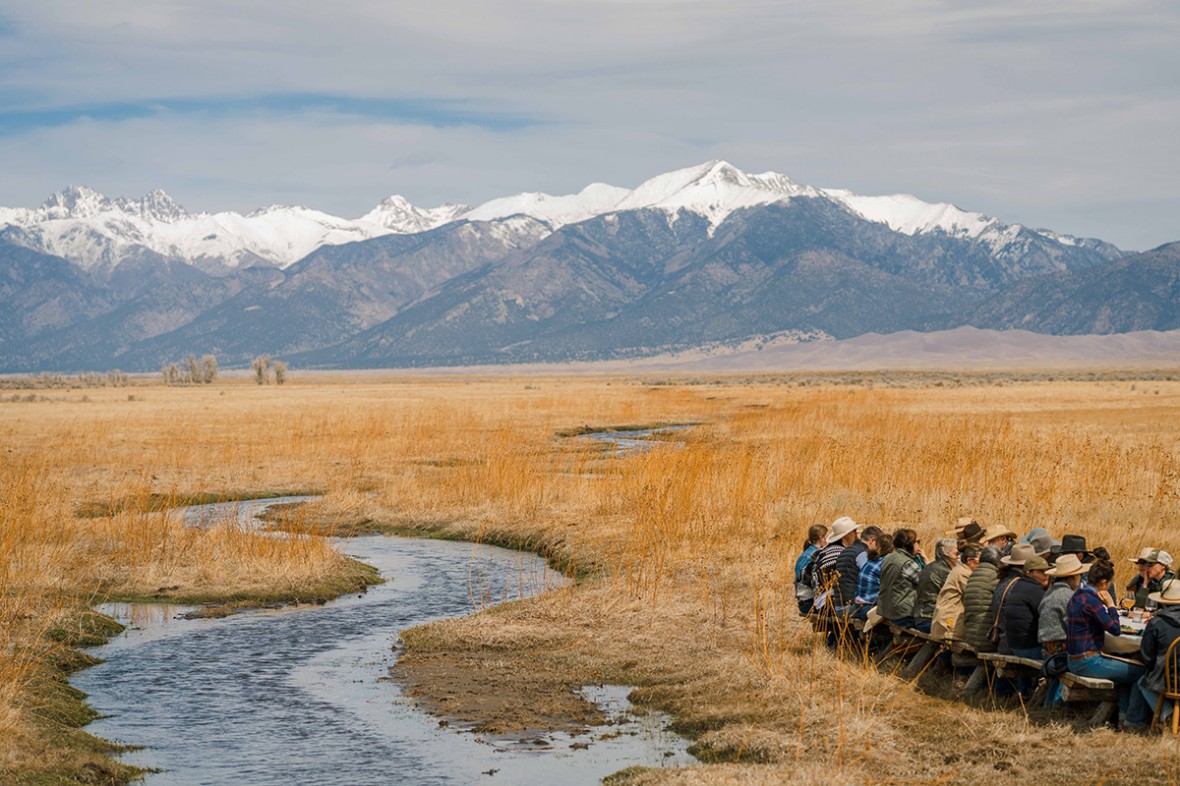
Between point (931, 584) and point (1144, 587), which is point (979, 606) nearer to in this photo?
point (931, 584)

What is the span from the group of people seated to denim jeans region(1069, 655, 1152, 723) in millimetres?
11

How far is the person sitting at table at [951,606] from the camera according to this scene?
15.4 m

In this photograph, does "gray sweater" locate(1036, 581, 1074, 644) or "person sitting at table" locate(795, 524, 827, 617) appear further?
"person sitting at table" locate(795, 524, 827, 617)

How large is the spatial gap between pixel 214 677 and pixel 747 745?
8.08 m

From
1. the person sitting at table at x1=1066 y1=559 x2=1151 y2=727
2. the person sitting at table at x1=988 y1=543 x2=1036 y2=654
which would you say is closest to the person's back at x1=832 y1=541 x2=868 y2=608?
the person sitting at table at x1=988 y1=543 x2=1036 y2=654

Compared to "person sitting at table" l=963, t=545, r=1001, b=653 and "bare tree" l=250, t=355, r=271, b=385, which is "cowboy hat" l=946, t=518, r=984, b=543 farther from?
"bare tree" l=250, t=355, r=271, b=385

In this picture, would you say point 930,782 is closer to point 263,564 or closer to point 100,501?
point 263,564

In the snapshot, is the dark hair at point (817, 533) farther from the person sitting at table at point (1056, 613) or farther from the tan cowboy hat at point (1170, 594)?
the tan cowboy hat at point (1170, 594)

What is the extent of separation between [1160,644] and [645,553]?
10.8 meters

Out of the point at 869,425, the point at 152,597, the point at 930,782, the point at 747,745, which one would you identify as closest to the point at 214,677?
the point at 152,597

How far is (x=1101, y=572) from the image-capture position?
567 inches

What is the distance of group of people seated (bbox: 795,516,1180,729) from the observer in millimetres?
13398

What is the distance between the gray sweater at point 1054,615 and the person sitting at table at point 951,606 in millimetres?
1345

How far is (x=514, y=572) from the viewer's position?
26.5 meters
